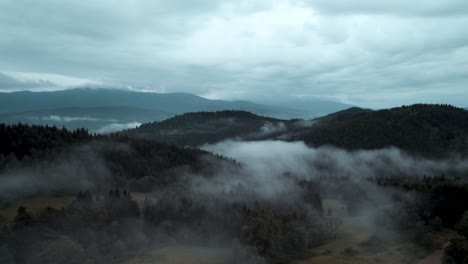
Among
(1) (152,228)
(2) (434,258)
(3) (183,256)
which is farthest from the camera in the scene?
(1) (152,228)

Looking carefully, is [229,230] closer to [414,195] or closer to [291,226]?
[291,226]

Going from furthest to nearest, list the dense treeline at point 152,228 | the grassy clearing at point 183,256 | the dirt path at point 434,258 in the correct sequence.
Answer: the grassy clearing at point 183,256 < the dirt path at point 434,258 < the dense treeline at point 152,228

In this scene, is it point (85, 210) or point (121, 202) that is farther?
point (121, 202)

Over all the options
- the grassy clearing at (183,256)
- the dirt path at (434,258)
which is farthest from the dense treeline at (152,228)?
the dirt path at (434,258)

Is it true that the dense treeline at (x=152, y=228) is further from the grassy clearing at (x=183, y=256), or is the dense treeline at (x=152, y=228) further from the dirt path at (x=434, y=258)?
the dirt path at (x=434, y=258)

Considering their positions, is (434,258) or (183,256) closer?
(434,258)

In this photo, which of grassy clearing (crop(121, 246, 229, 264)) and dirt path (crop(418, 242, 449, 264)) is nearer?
dirt path (crop(418, 242, 449, 264))

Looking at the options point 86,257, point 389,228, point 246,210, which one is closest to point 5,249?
point 86,257

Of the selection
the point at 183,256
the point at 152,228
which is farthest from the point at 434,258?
the point at 152,228

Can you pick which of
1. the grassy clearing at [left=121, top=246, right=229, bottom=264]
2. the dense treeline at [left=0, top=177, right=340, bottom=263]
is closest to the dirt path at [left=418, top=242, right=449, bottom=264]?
the dense treeline at [left=0, top=177, right=340, bottom=263]

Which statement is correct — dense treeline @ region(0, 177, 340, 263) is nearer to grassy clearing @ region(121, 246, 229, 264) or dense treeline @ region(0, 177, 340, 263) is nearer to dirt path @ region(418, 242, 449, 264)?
grassy clearing @ region(121, 246, 229, 264)

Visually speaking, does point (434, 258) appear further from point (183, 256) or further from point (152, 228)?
point (152, 228)
